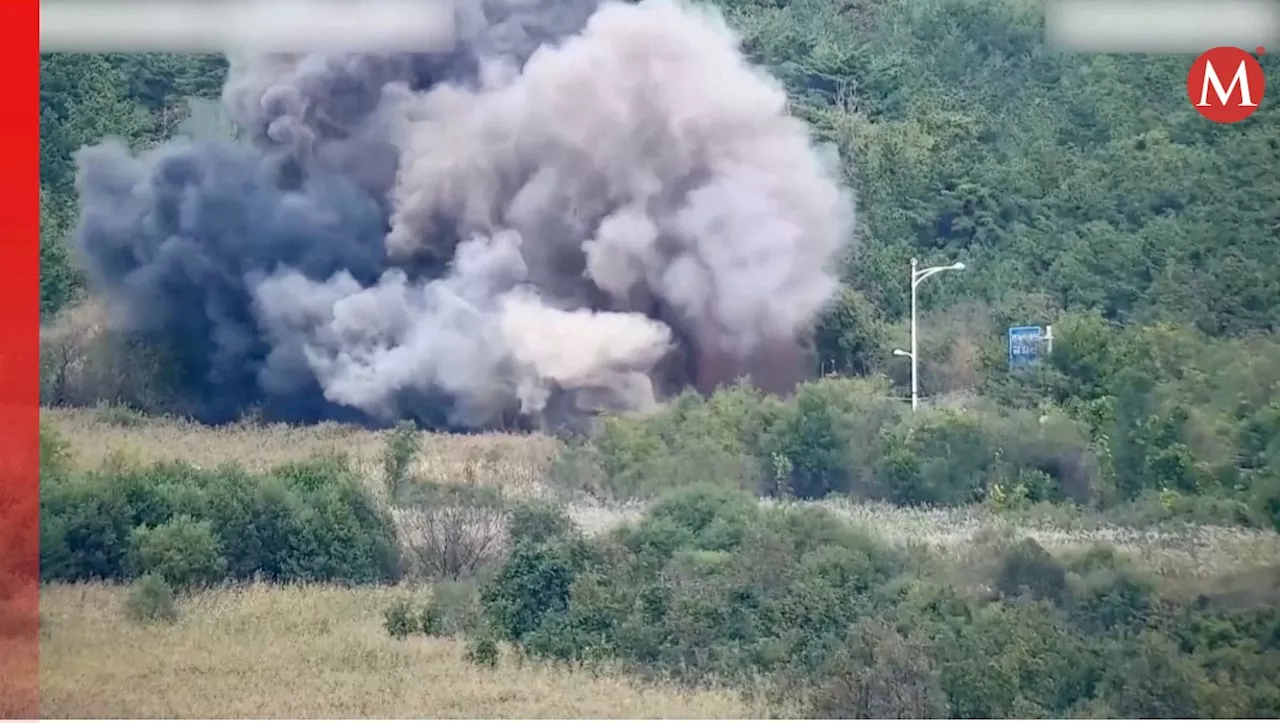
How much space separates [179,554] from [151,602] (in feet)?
0.81

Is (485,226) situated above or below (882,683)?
above

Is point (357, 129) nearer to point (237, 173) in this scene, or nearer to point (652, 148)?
point (237, 173)

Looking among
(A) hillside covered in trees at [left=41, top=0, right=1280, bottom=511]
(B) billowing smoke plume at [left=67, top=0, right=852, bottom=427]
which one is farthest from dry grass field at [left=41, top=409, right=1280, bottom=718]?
(A) hillside covered in trees at [left=41, top=0, right=1280, bottom=511]

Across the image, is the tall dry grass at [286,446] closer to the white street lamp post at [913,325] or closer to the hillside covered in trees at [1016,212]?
the hillside covered in trees at [1016,212]

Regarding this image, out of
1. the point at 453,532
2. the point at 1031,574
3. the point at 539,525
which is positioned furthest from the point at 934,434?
the point at 453,532

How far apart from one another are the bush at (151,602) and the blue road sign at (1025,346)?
13.1ft

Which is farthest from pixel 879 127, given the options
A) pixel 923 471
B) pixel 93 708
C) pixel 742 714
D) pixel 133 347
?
pixel 93 708

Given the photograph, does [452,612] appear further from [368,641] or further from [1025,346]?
[1025,346]

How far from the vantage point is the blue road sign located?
7.69m

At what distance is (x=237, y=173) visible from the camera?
7.82 meters

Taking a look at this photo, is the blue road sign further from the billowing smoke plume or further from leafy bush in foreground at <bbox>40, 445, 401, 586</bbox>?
leafy bush in foreground at <bbox>40, 445, 401, 586</bbox>

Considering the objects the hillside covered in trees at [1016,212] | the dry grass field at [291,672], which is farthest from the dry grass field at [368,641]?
the hillside covered in trees at [1016,212]

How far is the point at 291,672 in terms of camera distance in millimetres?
7578

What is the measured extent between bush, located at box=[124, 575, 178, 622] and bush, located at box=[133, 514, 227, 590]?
41 millimetres
